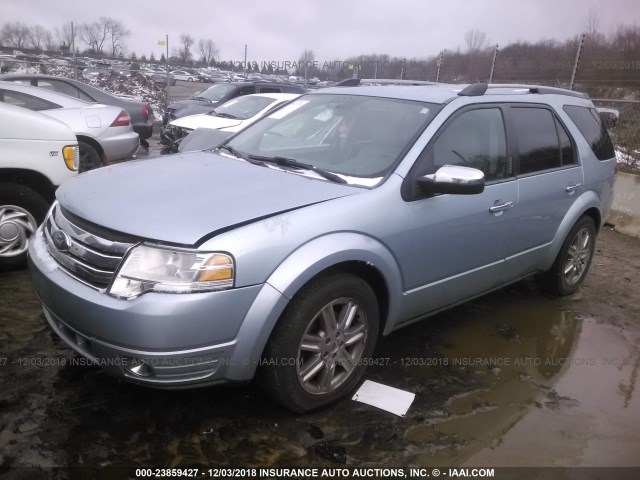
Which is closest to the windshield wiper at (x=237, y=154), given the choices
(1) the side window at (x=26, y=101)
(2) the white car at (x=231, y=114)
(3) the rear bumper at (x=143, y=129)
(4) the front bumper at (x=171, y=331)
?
(4) the front bumper at (x=171, y=331)

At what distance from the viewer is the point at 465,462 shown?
8.48 ft

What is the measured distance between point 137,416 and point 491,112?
300cm

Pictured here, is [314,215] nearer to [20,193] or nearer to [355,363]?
[355,363]

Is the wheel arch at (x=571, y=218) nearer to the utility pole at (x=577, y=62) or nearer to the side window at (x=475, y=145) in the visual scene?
the side window at (x=475, y=145)

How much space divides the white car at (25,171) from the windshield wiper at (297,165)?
1.94 metres

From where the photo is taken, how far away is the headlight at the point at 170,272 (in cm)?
229

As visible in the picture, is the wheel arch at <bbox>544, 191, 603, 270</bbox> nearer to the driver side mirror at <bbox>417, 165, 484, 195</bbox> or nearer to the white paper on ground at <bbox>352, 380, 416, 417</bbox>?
the driver side mirror at <bbox>417, 165, 484, 195</bbox>

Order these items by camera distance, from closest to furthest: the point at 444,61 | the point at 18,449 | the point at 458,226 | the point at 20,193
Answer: the point at 18,449 < the point at 458,226 < the point at 20,193 < the point at 444,61

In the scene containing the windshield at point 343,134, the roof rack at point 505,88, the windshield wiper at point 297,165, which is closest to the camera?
the windshield wiper at point 297,165

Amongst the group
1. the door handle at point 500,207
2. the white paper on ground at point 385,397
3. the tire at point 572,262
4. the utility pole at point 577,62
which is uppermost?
the utility pole at point 577,62

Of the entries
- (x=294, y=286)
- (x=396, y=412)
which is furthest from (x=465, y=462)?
(x=294, y=286)

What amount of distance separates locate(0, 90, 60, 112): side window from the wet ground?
351 centimetres

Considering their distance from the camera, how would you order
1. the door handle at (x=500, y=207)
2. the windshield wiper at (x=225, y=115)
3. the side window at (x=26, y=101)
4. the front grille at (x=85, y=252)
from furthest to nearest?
the windshield wiper at (x=225, y=115), the side window at (x=26, y=101), the door handle at (x=500, y=207), the front grille at (x=85, y=252)

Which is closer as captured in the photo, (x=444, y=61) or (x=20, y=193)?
(x=20, y=193)
